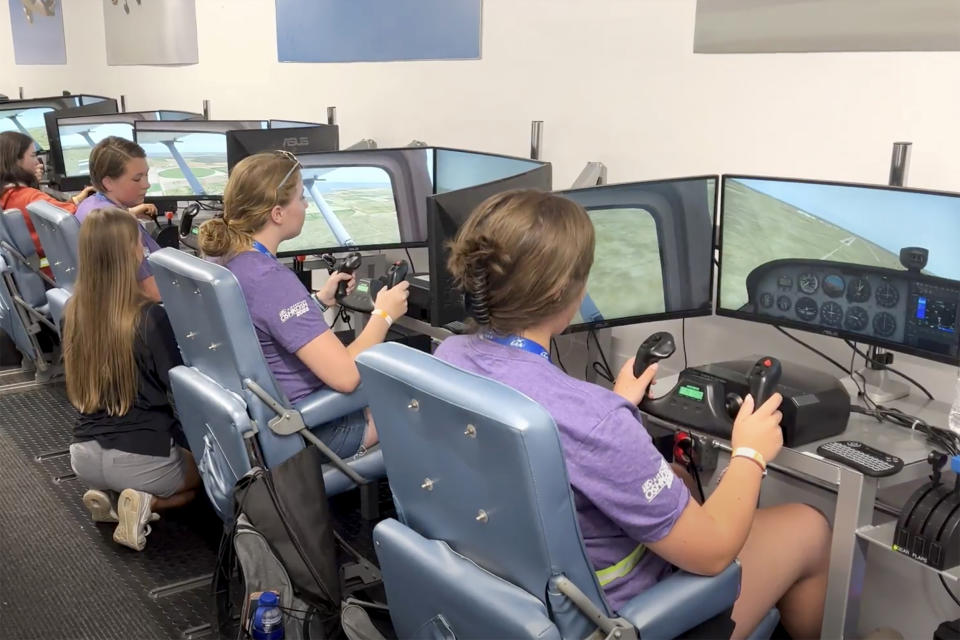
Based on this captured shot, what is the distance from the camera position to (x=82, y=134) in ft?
15.9

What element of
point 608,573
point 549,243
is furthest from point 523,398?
point 608,573

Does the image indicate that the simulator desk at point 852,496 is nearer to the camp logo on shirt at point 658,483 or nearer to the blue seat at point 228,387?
the camp logo on shirt at point 658,483

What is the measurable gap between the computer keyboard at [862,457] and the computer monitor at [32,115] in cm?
558

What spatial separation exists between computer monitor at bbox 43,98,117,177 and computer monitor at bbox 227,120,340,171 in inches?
74.2

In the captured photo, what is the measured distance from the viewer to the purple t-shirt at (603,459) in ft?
4.44

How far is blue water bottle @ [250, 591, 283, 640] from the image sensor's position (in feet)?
6.11

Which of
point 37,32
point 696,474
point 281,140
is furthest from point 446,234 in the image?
point 37,32

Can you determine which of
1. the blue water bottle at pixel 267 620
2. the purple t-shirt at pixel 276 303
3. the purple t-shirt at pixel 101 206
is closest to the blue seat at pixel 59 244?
the purple t-shirt at pixel 101 206

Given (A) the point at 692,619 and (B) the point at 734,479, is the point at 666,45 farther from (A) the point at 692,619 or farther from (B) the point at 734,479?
(A) the point at 692,619

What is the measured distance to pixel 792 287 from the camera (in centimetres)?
213

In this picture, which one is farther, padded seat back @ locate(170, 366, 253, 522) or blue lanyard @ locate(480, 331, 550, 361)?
padded seat back @ locate(170, 366, 253, 522)

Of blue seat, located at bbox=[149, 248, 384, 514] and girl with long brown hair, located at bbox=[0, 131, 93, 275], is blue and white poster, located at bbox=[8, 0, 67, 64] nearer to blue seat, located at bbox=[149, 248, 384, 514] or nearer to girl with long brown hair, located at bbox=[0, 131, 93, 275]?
girl with long brown hair, located at bbox=[0, 131, 93, 275]

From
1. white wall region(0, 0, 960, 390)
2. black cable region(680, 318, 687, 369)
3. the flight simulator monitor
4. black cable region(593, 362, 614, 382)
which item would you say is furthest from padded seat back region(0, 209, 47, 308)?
black cable region(680, 318, 687, 369)

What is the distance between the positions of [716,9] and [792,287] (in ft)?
2.95
